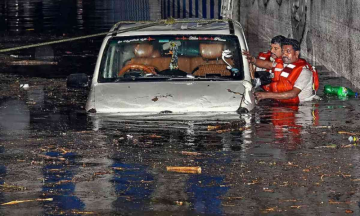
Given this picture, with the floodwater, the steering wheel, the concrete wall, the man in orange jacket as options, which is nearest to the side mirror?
the floodwater

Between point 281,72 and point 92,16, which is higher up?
point 281,72

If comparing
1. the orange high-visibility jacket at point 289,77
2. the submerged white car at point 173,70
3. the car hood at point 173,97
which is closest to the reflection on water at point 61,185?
the car hood at point 173,97

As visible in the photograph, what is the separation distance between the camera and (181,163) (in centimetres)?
863

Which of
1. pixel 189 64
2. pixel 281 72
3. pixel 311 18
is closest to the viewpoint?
pixel 189 64

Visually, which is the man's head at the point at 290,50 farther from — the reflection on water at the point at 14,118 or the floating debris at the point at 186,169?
the floating debris at the point at 186,169

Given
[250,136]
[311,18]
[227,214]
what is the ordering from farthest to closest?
[311,18] → [250,136] → [227,214]

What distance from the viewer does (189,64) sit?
1099cm

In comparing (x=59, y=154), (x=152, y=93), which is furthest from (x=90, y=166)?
(x=152, y=93)

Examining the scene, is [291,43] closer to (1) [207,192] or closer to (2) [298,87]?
(2) [298,87]

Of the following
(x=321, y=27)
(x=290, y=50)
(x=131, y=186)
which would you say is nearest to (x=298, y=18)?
(x=321, y=27)

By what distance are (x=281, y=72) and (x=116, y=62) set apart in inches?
96.3

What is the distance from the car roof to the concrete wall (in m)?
4.64

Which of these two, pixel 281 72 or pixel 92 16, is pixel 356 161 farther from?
pixel 92 16

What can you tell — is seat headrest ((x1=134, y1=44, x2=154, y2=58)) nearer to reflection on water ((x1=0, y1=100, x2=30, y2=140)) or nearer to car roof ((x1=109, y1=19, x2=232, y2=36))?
car roof ((x1=109, y1=19, x2=232, y2=36))
